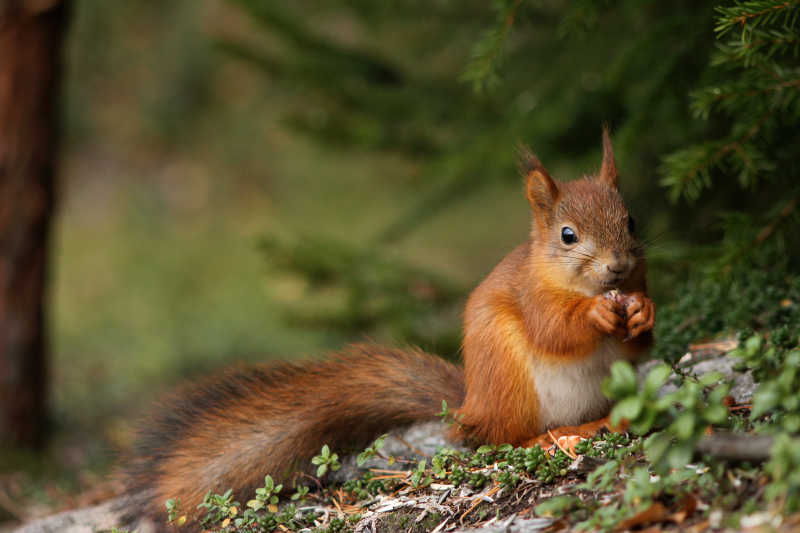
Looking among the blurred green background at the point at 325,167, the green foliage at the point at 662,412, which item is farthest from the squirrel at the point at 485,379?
the green foliage at the point at 662,412

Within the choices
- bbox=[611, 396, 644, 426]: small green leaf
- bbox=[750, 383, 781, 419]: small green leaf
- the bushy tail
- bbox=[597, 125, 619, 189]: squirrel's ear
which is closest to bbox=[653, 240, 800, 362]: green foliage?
bbox=[597, 125, 619, 189]: squirrel's ear

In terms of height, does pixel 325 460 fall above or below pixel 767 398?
below

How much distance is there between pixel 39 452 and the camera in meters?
4.48

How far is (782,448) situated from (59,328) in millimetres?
7610

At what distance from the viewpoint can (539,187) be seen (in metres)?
2.17

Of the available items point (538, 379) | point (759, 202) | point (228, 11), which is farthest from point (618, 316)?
point (228, 11)

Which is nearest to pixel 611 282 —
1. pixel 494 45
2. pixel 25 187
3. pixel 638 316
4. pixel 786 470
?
pixel 638 316

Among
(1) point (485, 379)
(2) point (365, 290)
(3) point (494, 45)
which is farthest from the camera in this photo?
(2) point (365, 290)

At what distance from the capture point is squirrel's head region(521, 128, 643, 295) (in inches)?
79.4

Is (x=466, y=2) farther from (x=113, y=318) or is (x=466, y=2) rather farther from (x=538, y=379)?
(x=113, y=318)

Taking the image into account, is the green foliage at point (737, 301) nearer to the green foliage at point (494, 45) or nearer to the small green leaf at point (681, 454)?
the green foliage at point (494, 45)

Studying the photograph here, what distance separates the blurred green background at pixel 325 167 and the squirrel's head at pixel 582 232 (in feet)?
0.87

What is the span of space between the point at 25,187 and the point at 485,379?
3.04 meters

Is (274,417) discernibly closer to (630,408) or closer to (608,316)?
(608,316)
